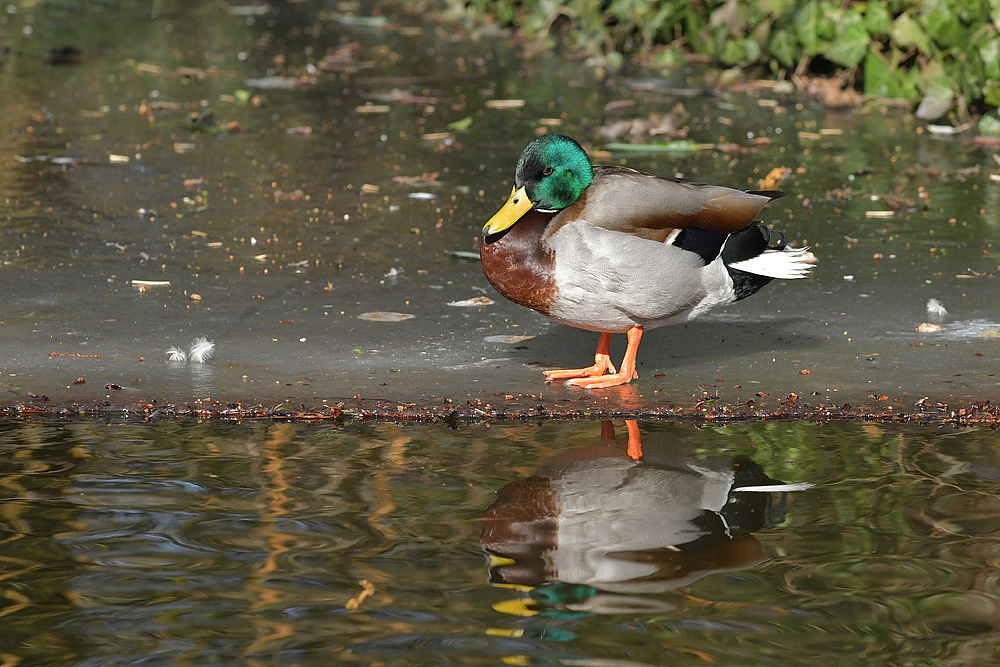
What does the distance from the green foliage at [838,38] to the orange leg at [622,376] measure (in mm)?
5275

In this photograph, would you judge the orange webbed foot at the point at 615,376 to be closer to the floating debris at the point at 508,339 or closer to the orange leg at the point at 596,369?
the orange leg at the point at 596,369

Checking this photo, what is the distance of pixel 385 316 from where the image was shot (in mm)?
5254

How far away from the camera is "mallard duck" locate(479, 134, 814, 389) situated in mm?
4289

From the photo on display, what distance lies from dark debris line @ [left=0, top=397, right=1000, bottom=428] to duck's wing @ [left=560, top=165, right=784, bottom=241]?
60 cm

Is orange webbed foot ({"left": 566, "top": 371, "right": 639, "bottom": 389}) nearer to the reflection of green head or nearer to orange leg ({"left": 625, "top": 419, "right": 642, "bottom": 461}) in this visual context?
orange leg ({"left": 625, "top": 419, "right": 642, "bottom": 461})

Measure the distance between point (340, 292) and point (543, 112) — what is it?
4667 millimetres

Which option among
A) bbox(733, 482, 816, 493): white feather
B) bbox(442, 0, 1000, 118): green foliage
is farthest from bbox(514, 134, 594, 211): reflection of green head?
bbox(442, 0, 1000, 118): green foliage

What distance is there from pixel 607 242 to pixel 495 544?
1338mm

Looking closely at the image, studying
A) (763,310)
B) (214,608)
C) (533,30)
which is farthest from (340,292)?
(533,30)

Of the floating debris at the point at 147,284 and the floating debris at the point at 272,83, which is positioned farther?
the floating debris at the point at 272,83

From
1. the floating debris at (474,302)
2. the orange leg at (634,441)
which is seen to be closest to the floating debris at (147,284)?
the floating debris at (474,302)

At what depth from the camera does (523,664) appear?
8.77 feet

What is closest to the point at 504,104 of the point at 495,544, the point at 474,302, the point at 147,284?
the point at 474,302

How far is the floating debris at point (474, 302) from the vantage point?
5.46m
